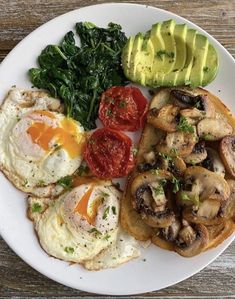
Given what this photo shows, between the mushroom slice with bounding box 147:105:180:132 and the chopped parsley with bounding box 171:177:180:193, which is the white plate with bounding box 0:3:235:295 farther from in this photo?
the chopped parsley with bounding box 171:177:180:193

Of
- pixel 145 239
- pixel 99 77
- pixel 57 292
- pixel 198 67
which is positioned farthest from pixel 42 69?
pixel 57 292

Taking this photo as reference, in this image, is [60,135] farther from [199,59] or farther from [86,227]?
[199,59]

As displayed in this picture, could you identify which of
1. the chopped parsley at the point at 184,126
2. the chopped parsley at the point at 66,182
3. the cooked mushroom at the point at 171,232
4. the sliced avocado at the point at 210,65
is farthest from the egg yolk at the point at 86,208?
the sliced avocado at the point at 210,65

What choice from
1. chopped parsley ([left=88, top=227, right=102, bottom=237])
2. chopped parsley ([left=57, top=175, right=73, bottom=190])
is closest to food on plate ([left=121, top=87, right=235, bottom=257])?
chopped parsley ([left=88, top=227, right=102, bottom=237])

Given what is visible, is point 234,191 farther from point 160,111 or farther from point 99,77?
point 99,77

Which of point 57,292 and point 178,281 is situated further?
point 57,292

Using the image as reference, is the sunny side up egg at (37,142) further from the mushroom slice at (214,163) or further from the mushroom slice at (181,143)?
the mushroom slice at (214,163)
